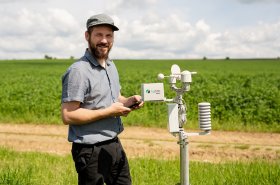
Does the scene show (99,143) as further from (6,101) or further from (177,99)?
(6,101)

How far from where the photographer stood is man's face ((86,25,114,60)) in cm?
350

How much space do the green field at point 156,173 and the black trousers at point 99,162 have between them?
172 centimetres

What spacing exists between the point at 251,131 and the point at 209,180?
6.18 metres

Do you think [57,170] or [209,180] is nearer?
[209,180]

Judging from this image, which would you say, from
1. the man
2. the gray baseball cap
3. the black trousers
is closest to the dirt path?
the black trousers

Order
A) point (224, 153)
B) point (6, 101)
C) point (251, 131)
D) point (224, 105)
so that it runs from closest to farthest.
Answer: point (224, 153)
point (251, 131)
point (224, 105)
point (6, 101)

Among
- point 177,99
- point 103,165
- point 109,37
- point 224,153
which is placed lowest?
point 224,153

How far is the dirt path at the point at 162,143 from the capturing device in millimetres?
8711

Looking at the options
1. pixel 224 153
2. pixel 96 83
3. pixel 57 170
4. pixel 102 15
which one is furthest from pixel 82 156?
pixel 224 153

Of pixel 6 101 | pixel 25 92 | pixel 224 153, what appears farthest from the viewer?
pixel 25 92

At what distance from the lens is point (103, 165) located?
12.0ft

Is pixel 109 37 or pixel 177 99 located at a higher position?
pixel 109 37

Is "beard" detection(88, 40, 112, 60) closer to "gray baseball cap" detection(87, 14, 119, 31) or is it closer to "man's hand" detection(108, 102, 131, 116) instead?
"gray baseball cap" detection(87, 14, 119, 31)

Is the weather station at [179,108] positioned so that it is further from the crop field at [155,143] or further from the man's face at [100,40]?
the crop field at [155,143]
